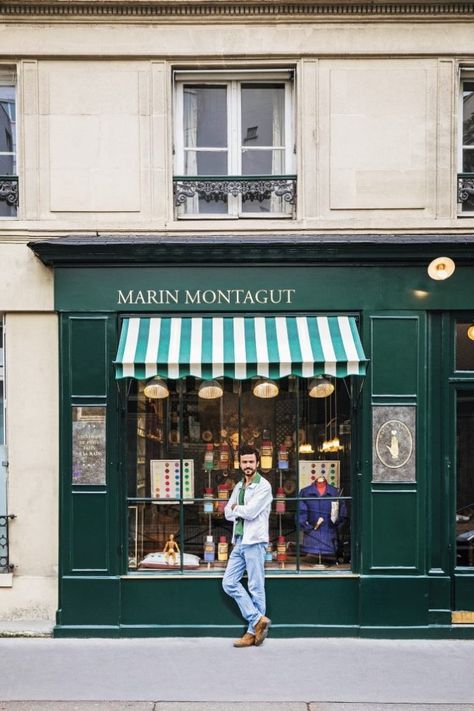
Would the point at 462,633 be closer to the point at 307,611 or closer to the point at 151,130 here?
the point at 307,611

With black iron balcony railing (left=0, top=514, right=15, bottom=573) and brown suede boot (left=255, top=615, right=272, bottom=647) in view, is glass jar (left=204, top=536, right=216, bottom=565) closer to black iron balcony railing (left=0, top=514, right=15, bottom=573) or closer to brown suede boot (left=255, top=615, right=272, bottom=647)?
brown suede boot (left=255, top=615, right=272, bottom=647)

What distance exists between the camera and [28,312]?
7.72m

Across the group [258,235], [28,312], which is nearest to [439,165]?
[258,235]

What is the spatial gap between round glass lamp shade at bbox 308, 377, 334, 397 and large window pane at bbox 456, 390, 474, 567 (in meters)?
1.49

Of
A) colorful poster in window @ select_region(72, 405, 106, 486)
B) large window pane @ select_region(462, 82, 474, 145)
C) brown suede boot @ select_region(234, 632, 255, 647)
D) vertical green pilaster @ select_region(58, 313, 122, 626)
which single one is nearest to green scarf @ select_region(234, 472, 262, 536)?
brown suede boot @ select_region(234, 632, 255, 647)

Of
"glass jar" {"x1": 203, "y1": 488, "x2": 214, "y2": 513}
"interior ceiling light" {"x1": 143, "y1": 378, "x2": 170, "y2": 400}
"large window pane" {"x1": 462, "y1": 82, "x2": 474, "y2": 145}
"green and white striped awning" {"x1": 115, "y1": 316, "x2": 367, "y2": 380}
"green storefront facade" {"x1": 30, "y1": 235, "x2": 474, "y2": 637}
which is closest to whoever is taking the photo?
"green and white striped awning" {"x1": 115, "y1": 316, "x2": 367, "y2": 380}

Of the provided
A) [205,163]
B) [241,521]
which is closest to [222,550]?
[241,521]

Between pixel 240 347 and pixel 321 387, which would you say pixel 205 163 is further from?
pixel 321 387

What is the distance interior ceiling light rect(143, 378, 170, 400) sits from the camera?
305 inches

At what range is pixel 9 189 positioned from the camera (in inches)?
312

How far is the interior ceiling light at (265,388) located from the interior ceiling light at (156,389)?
3.44 ft

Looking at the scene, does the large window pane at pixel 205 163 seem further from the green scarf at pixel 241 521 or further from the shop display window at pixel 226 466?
the green scarf at pixel 241 521

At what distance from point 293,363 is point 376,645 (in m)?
3.22

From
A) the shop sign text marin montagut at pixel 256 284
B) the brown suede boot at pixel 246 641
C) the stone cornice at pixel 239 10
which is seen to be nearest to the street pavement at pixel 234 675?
the brown suede boot at pixel 246 641
